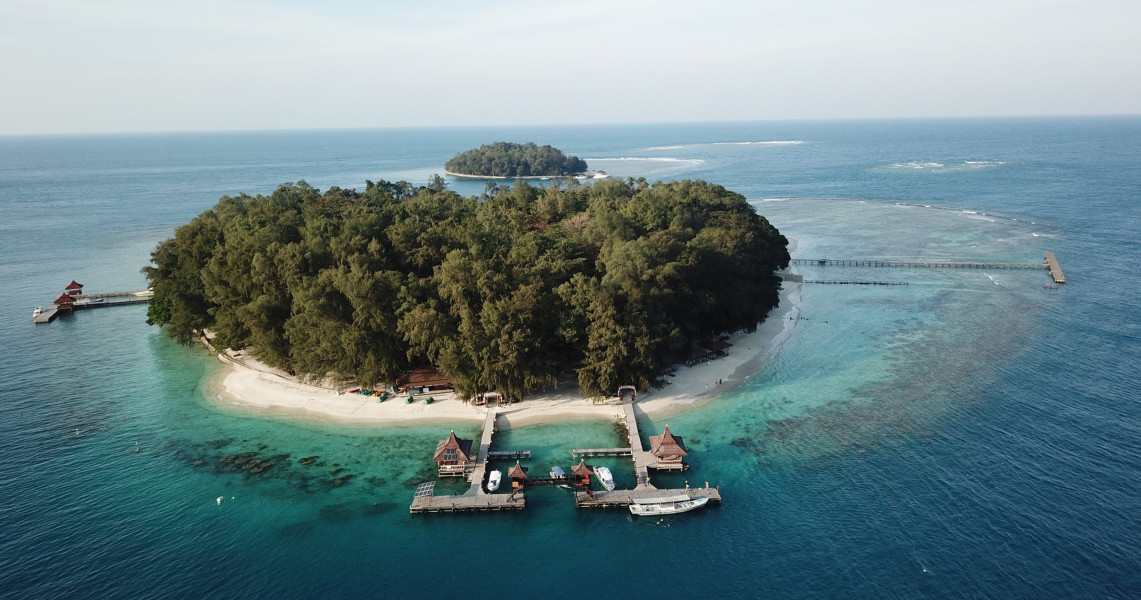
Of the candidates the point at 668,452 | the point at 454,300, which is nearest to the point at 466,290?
the point at 454,300

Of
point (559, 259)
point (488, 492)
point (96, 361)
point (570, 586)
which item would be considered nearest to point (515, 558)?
point (570, 586)

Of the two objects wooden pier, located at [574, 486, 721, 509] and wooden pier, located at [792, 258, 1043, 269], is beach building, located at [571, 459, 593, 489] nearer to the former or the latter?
wooden pier, located at [574, 486, 721, 509]

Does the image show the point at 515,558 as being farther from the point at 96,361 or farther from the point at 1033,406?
the point at 96,361

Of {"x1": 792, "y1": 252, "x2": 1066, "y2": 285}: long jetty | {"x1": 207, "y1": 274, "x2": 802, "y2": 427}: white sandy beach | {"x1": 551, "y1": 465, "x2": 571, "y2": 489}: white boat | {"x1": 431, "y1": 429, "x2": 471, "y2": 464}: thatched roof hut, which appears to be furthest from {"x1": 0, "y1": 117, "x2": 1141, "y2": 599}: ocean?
{"x1": 792, "y1": 252, "x2": 1066, "y2": 285}: long jetty

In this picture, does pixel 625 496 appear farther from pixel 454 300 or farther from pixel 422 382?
pixel 422 382

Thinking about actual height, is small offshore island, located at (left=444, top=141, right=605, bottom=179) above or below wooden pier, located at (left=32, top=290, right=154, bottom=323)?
above
